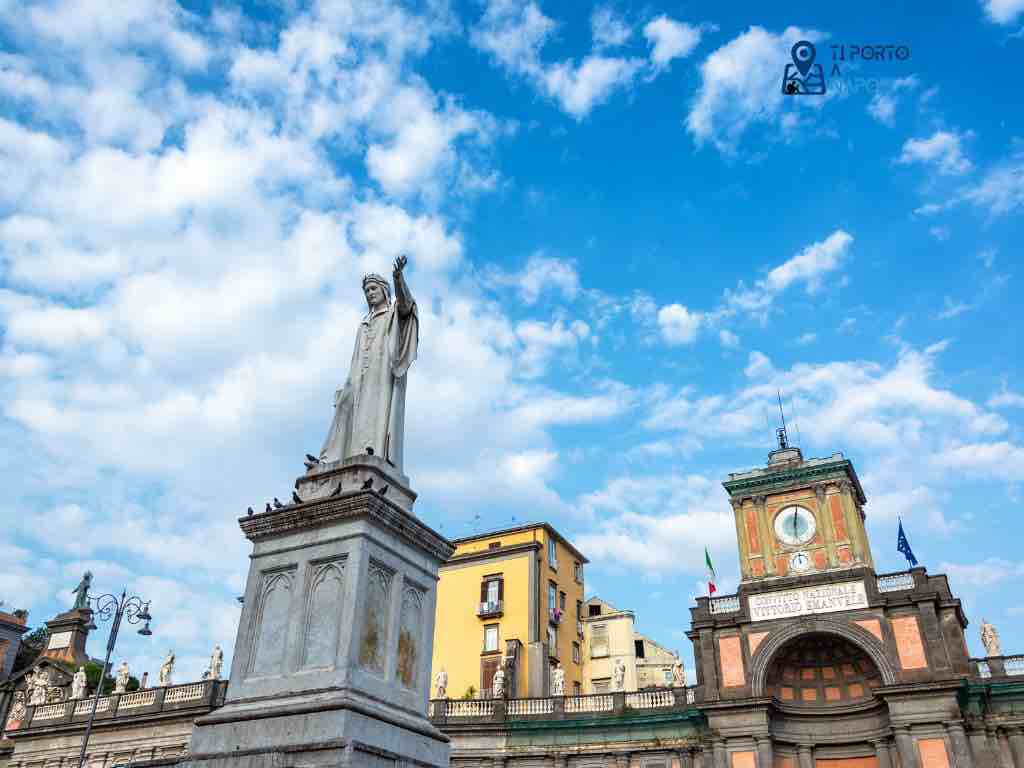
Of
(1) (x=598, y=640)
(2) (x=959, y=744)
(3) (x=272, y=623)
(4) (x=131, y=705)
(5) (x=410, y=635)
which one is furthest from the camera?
(1) (x=598, y=640)

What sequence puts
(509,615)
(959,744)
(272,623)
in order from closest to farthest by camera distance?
(272,623) → (959,744) → (509,615)

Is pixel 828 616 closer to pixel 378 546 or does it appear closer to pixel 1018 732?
pixel 1018 732

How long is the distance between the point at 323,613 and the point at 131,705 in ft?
116

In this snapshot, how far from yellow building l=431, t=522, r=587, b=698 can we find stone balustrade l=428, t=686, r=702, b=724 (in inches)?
177

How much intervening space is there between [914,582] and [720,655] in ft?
24.4

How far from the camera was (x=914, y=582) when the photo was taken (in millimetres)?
30000

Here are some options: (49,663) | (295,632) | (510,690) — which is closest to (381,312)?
(295,632)

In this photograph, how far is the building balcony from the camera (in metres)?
42.2

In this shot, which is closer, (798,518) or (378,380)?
(378,380)

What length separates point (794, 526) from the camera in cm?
3419

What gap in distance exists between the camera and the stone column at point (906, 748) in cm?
2719

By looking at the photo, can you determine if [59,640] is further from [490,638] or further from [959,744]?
[959,744]

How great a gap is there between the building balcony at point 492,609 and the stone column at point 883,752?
732 inches

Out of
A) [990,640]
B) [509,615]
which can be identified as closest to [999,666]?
[990,640]
